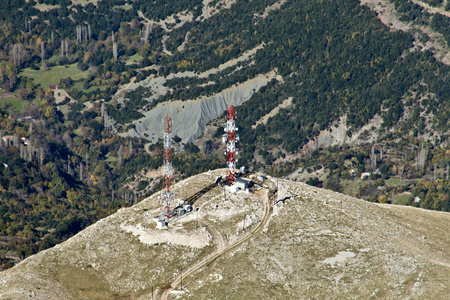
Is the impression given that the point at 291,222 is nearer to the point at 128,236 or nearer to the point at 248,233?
the point at 248,233

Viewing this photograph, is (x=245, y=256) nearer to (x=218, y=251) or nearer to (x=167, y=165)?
(x=218, y=251)

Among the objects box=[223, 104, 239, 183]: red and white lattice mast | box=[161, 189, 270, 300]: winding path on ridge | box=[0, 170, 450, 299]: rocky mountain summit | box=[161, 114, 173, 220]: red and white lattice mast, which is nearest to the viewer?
box=[0, 170, 450, 299]: rocky mountain summit

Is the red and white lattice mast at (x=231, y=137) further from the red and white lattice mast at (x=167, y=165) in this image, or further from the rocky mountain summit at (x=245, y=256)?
the red and white lattice mast at (x=167, y=165)

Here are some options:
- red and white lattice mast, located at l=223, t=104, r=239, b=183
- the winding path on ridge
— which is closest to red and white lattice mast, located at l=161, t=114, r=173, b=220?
the winding path on ridge

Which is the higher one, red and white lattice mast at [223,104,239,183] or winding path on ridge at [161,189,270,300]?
red and white lattice mast at [223,104,239,183]

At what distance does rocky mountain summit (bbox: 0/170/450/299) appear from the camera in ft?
354

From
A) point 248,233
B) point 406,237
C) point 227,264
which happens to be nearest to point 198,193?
point 248,233

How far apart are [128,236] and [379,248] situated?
53.9m

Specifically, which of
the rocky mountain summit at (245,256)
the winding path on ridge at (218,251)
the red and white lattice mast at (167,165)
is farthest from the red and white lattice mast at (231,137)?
the red and white lattice mast at (167,165)

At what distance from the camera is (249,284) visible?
4247 inches

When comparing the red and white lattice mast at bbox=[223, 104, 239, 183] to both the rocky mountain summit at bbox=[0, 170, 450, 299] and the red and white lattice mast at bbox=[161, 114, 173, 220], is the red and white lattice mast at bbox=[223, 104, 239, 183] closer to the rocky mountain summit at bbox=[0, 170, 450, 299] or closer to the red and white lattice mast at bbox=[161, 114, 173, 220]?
A: the rocky mountain summit at bbox=[0, 170, 450, 299]

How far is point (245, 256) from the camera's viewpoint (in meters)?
117

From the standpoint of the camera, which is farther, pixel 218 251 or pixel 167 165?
pixel 167 165

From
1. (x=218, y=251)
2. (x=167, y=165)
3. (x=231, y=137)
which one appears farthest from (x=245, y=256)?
(x=231, y=137)
